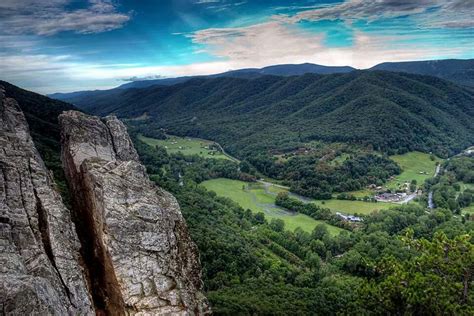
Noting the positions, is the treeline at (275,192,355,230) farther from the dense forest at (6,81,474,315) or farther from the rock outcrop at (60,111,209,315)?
the rock outcrop at (60,111,209,315)

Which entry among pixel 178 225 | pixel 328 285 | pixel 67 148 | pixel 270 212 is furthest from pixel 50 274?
pixel 270 212

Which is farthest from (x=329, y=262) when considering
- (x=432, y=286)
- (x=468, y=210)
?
(x=468, y=210)

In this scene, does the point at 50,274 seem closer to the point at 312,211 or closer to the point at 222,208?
the point at 222,208

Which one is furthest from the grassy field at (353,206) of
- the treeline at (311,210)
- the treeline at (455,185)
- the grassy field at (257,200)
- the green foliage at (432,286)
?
the green foliage at (432,286)

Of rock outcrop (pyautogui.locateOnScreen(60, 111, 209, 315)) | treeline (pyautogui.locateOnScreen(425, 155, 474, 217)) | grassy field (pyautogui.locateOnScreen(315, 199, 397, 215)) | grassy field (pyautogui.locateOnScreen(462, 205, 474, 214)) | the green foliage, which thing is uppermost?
rock outcrop (pyautogui.locateOnScreen(60, 111, 209, 315))

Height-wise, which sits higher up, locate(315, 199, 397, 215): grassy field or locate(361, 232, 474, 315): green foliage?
locate(361, 232, 474, 315): green foliage

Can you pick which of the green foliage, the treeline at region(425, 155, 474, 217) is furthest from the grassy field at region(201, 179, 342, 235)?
the treeline at region(425, 155, 474, 217)

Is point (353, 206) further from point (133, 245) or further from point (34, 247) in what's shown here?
point (34, 247)
